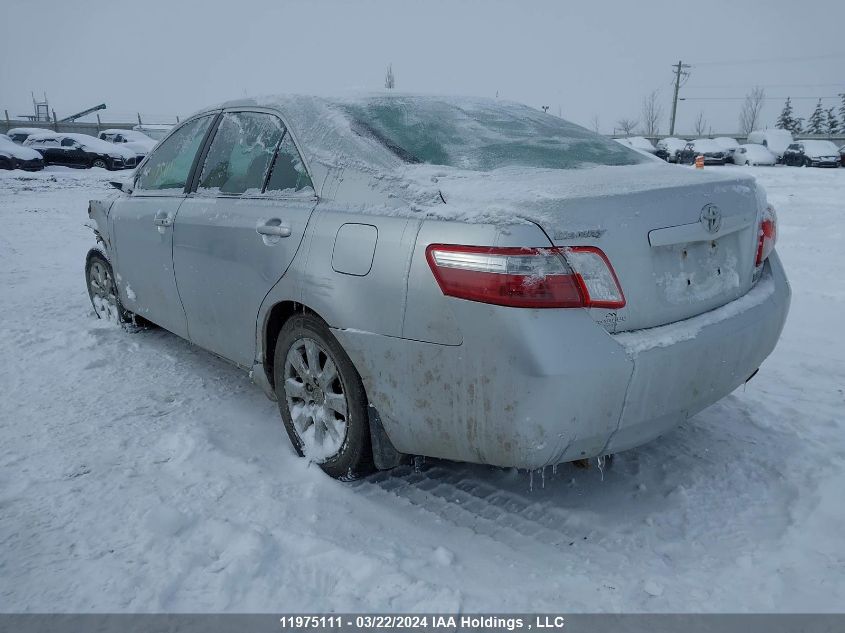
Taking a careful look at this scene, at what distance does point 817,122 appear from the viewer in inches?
3270

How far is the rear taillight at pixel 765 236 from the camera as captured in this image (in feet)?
8.59

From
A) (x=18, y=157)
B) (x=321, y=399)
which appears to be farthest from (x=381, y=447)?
(x=18, y=157)

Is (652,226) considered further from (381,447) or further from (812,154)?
(812,154)

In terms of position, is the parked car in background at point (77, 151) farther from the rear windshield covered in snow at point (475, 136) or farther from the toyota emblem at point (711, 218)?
the toyota emblem at point (711, 218)

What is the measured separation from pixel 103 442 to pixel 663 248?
2.62 meters

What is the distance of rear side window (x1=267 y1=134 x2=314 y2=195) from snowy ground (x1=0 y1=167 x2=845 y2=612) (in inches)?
46.9

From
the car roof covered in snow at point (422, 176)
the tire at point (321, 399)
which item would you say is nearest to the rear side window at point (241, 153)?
the car roof covered in snow at point (422, 176)

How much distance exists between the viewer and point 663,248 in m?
2.15

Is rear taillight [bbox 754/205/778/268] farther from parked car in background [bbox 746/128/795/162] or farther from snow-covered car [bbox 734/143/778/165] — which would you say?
parked car in background [bbox 746/128/795/162]

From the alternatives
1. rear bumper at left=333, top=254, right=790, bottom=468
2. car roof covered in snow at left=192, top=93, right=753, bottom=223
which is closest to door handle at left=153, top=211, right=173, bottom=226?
car roof covered in snow at left=192, top=93, right=753, bottom=223

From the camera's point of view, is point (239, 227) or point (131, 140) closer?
point (239, 227)

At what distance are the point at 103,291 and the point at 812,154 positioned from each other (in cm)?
3203
